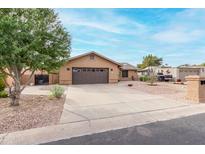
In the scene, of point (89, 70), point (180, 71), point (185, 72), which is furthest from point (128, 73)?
point (89, 70)

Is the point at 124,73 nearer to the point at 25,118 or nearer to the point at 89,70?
the point at 89,70

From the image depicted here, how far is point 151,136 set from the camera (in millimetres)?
5371

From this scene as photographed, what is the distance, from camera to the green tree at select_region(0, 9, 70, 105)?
7.95m

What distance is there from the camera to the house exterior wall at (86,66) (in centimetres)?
2385

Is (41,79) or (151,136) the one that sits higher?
(41,79)

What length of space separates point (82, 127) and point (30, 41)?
4819 millimetres

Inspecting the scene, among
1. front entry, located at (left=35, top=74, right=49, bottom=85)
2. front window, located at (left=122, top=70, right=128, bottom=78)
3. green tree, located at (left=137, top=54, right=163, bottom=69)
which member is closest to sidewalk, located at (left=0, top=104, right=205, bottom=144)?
front entry, located at (left=35, top=74, right=49, bottom=85)

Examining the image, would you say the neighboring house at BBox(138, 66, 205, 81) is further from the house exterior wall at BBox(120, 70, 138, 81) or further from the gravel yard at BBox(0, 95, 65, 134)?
the gravel yard at BBox(0, 95, 65, 134)

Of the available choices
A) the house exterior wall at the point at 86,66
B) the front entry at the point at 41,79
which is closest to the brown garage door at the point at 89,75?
the house exterior wall at the point at 86,66

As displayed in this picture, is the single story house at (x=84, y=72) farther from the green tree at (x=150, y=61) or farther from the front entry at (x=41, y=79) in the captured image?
the green tree at (x=150, y=61)

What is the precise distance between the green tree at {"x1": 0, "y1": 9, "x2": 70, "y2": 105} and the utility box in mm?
7673

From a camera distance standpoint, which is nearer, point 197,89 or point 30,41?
point 30,41
